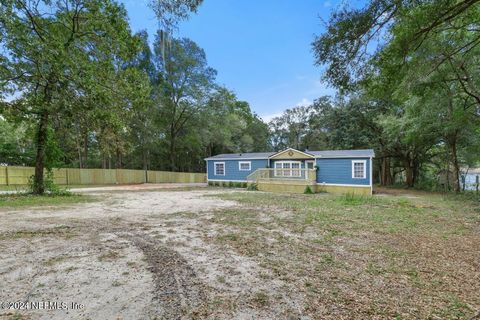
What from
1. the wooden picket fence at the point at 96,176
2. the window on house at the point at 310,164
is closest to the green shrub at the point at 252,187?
the window on house at the point at 310,164

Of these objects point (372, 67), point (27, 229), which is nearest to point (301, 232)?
point (372, 67)

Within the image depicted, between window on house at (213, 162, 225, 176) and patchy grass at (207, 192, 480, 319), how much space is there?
13.0 meters

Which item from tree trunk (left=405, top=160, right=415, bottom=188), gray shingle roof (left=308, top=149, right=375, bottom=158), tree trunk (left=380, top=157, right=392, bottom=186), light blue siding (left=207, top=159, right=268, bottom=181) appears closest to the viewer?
gray shingle roof (left=308, top=149, right=375, bottom=158)

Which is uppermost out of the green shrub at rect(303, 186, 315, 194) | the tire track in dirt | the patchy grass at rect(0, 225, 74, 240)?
the patchy grass at rect(0, 225, 74, 240)

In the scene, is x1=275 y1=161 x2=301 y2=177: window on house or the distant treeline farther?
x1=275 y1=161 x2=301 y2=177: window on house

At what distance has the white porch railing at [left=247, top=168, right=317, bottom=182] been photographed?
15156 millimetres

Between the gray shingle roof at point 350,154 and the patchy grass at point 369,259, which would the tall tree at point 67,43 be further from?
the gray shingle roof at point 350,154

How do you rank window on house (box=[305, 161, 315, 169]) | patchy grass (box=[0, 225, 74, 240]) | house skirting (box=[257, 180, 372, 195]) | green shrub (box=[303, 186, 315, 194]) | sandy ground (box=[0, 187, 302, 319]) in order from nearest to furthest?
1. sandy ground (box=[0, 187, 302, 319])
2. patchy grass (box=[0, 225, 74, 240])
3. house skirting (box=[257, 180, 372, 195])
4. green shrub (box=[303, 186, 315, 194])
5. window on house (box=[305, 161, 315, 169])

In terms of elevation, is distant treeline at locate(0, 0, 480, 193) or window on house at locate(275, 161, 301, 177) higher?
distant treeline at locate(0, 0, 480, 193)

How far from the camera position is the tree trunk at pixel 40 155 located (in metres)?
10.6

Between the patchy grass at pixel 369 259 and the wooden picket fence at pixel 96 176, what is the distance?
48.2ft

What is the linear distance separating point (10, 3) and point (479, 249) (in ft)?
30.2

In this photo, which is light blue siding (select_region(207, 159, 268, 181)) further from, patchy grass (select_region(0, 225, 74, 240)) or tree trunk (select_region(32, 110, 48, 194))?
patchy grass (select_region(0, 225, 74, 240))

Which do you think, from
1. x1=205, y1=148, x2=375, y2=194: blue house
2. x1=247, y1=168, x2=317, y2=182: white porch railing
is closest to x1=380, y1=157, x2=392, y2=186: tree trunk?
x1=205, y1=148, x2=375, y2=194: blue house
